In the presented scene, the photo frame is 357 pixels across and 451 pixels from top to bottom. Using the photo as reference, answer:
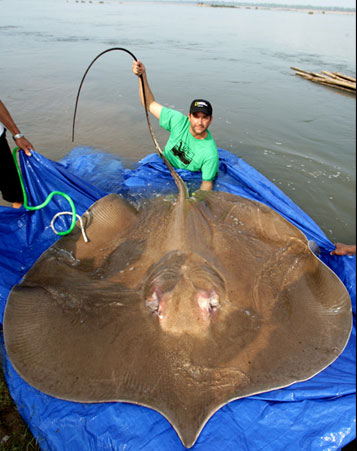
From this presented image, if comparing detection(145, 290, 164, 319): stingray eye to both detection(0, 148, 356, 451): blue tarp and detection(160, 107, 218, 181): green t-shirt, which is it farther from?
detection(160, 107, 218, 181): green t-shirt

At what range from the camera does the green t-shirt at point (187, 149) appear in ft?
14.6

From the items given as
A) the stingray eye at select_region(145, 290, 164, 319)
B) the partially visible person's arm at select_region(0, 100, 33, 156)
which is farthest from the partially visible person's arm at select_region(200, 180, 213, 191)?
the stingray eye at select_region(145, 290, 164, 319)

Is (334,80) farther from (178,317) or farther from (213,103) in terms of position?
(178,317)

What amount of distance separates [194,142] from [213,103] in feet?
19.1

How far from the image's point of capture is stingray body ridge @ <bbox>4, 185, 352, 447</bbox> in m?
1.77

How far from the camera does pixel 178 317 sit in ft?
6.55

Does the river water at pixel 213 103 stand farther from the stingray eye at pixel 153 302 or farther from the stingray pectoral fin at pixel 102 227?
the stingray pectoral fin at pixel 102 227

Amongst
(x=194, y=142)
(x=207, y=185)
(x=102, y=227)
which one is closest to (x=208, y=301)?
(x=102, y=227)

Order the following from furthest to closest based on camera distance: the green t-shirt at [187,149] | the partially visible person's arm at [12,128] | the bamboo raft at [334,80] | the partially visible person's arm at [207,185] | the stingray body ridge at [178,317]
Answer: the bamboo raft at [334,80] → the green t-shirt at [187,149] → the partially visible person's arm at [207,185] → the partially visible person's arm at [12,128] → the stingray body ridge at [178,317]

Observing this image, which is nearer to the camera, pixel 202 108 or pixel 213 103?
pixel 202 108

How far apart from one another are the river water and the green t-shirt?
168 centimetres

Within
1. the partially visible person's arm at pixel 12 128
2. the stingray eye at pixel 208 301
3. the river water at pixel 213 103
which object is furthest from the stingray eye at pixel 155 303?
the partially visible person's arm at pixel 12 128

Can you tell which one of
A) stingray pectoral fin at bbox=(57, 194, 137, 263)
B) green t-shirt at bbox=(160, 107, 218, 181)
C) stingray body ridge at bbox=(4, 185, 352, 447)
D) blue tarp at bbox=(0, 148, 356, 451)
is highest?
green t-shirt at bbox=(160, 107, 218, 181)

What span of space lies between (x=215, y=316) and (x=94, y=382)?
34.3 inches
